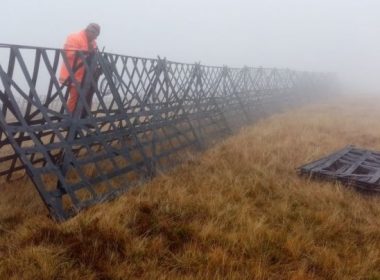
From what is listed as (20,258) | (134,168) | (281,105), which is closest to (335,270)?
(20,258)

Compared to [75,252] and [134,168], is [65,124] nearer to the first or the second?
[134,168]

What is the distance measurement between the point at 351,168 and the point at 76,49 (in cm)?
508

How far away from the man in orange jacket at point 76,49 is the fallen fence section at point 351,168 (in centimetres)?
398

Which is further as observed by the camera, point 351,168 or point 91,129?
point 91,129

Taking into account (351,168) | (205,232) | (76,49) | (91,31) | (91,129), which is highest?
(91,31)

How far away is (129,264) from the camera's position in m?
3.65

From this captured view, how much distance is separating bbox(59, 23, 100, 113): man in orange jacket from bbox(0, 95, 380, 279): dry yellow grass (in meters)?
1.57

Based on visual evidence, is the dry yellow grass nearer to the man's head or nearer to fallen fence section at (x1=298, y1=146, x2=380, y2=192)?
fallen fence section at (x1=298, y1=146, x2=380, y2=192)

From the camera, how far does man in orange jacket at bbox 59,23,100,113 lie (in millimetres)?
6160

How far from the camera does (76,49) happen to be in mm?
6512

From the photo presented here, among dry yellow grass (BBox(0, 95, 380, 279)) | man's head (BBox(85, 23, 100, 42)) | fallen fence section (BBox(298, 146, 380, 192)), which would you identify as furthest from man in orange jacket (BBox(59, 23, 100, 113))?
fallen fence section (BBox(298, 146, 380, 192))

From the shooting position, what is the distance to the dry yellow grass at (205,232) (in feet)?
11.9

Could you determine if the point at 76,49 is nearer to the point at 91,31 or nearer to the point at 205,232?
the point at 91,31

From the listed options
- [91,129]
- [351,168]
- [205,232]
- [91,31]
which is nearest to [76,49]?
[91,31]
